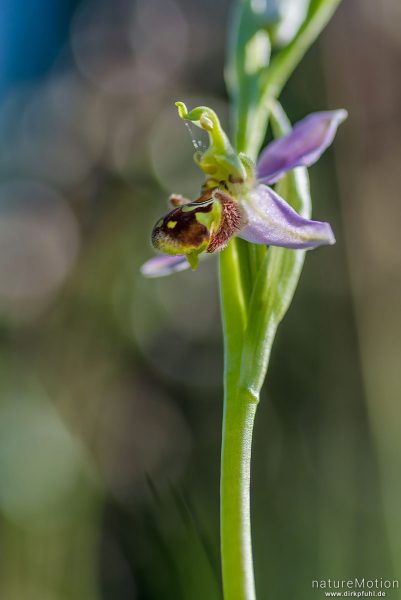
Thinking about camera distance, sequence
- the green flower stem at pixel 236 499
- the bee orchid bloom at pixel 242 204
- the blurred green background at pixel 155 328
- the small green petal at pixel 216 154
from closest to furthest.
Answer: the green flower stem at pixel 236 499 < the bee orchid bloom at pixel 242 204 < the small green petal at pixel 216 154 < the blurred green background at pixel 155 328

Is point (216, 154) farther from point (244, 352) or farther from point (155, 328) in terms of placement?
point (155, 328)

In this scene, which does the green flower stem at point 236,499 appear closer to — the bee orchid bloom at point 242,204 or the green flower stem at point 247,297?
the green flower stem at point 247,297

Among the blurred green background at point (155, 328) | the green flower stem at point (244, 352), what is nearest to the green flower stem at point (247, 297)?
the green flower stem at point (244, 352)

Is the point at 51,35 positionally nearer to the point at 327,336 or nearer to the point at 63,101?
the point at 63,101

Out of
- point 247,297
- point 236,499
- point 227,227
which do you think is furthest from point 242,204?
point 236,499

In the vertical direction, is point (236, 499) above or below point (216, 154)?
below

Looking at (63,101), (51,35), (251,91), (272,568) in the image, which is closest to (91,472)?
(272,568)

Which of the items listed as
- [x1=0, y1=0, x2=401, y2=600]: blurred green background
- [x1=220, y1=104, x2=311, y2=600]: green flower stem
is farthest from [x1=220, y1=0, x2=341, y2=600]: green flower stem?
[x1=0, y1=0, x2=401, y2=600]: blurred green background
